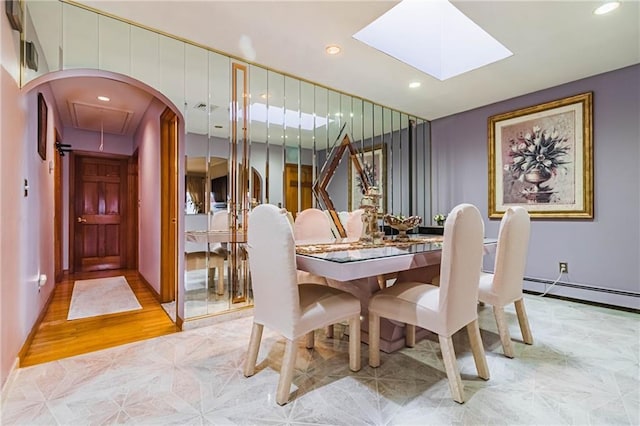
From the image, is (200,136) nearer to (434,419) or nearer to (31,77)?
(31,77)

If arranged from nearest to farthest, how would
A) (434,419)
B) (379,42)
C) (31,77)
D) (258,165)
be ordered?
(434,419) → (31,77) → (379,42) → (258,165)

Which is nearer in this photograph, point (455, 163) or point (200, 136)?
point (200, 136)

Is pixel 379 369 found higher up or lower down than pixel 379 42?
lower down

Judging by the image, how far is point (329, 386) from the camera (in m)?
1.72

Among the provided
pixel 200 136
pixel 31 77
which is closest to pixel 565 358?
pixel 200 136

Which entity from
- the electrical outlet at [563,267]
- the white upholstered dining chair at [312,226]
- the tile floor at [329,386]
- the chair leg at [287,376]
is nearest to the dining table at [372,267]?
the tile floor at [329,386]

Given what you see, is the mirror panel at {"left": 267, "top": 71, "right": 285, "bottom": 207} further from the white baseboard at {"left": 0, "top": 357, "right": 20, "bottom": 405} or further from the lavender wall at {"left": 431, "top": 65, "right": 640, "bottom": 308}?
the lavender wall at {"left": 431, "top": 65, "right": 640, "bottom": 308}

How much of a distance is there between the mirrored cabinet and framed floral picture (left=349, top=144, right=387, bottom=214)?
13 centimetres

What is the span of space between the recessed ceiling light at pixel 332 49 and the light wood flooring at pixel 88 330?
271 cm

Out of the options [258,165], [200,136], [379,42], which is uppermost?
[379,42]

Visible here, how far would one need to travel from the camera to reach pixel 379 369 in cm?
190

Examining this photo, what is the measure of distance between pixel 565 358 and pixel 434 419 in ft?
4.02

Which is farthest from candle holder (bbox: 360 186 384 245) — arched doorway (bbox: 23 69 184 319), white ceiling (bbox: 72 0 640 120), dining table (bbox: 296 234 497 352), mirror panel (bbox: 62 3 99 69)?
mirror panel (bbox: 62 3 99 69)

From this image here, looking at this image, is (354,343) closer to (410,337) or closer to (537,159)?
(410,337)
